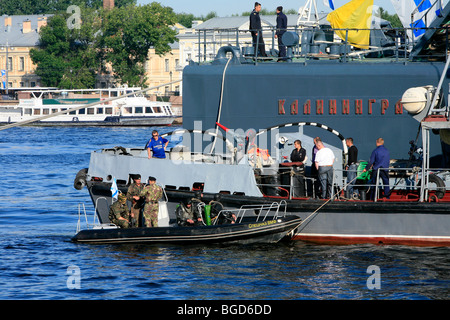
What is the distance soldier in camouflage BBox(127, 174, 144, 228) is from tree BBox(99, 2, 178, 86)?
95776 millimetres

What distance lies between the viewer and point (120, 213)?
1975cm

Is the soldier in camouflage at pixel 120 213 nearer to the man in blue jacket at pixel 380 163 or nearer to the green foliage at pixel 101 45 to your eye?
the man in blue jacket at pixel 380 163

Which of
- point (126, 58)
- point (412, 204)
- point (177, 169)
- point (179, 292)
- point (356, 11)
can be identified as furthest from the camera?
point (126, 58)

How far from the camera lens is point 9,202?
31.0 m

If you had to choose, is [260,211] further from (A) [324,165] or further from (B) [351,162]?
(B) [351,162]

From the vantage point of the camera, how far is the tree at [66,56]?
11450 centimetres

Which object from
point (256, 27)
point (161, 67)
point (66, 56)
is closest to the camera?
point (256, 27)

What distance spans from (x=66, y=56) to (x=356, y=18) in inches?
3882

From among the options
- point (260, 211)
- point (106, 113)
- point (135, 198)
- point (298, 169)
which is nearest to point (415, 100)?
point (298, 169)

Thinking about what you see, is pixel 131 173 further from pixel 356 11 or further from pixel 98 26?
pixel 98 26

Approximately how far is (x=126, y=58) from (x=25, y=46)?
18.2 meters

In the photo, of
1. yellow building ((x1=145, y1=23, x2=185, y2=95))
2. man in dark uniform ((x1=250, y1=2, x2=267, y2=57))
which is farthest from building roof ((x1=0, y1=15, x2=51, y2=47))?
man in dark uniform ((x1=250, y1=2, x2=267, y2=57))

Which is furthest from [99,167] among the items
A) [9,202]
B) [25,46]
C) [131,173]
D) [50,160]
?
[25,46]

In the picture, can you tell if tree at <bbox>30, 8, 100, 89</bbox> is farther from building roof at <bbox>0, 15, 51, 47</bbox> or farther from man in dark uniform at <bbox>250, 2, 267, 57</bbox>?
man in dark uniform at <bbox>250, 2, 267, 57</bbox>
